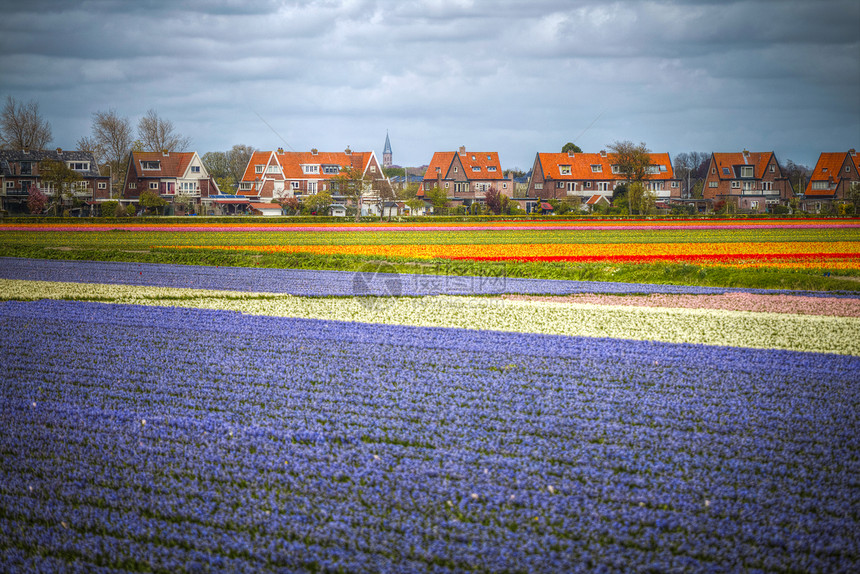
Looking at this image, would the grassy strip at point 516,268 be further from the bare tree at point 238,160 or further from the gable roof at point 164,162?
the bare tree at point 238,160

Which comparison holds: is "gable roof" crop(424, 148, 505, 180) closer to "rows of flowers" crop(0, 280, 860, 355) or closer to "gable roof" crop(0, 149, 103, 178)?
"gable roof" crop(0, 149, 103, 178)

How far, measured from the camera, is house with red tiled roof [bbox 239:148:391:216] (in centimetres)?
10275

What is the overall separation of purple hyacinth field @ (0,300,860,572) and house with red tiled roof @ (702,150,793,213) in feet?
355

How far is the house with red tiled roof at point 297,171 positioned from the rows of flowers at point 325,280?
252 ft

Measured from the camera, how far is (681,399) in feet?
29.9

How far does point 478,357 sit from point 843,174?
383ft

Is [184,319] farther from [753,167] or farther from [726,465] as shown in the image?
[753,167]

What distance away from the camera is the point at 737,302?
17391 millimetres

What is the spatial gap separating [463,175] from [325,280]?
88306mm

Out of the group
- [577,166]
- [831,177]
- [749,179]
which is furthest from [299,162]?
[831,177]

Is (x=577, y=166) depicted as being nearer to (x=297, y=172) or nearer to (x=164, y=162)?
(x=297, y=172)

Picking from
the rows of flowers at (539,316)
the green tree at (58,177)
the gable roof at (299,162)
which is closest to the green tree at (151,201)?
the green tree at (58,177)

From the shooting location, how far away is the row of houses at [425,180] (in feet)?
306

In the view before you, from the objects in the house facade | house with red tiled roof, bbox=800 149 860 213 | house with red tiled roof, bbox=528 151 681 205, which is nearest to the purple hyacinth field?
the house facade
